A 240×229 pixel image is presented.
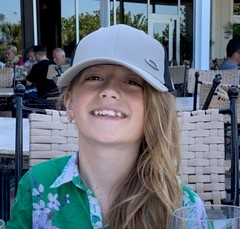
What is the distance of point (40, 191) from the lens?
1244mm

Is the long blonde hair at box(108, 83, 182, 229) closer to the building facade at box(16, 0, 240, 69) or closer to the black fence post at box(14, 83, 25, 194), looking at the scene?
the black fence post at box(14, 83, 25, 194)

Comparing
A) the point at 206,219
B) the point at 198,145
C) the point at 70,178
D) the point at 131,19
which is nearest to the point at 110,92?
the point at 70,178

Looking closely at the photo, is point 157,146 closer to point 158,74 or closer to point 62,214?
point 158,74

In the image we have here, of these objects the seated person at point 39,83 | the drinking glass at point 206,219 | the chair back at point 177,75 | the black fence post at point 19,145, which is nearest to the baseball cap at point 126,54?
the drinking glass at point 206,219

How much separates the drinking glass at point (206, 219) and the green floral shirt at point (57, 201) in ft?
0.98

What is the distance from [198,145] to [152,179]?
2.48 ft

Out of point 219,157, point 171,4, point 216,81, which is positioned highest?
point 171,4

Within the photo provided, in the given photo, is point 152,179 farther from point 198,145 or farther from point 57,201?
point 198,145

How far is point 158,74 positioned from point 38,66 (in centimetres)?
559

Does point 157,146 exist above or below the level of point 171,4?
below

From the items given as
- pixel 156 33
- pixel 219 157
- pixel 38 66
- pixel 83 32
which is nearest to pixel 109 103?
pixel 219 157

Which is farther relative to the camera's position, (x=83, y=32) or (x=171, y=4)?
(x=171, y=4)

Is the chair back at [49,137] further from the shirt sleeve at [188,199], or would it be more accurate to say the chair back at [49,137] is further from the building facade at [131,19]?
the building facade at [131,19]

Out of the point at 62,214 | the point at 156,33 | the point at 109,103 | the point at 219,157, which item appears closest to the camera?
the point at 109,103
